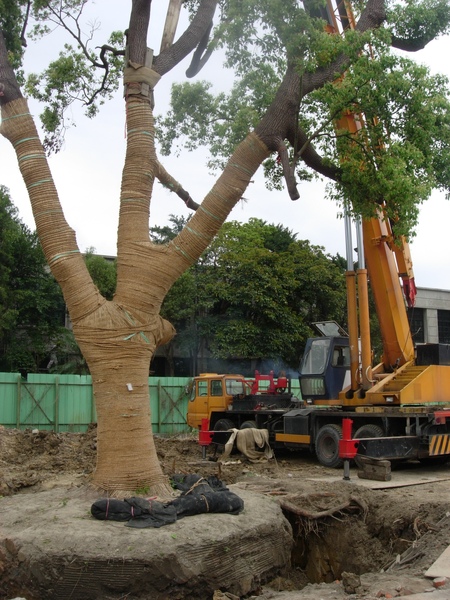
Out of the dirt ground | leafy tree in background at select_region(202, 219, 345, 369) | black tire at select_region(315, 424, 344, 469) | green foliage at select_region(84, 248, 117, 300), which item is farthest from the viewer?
leafy tree in background at select_region(202, 219, 345, 369)

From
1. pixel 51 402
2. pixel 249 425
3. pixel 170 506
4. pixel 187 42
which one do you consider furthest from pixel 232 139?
pixel 51 402

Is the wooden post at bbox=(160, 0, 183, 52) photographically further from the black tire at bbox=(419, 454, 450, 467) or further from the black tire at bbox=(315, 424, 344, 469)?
the black tire at bbox=(419, 454, 450, 467)

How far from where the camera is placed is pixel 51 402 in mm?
21859

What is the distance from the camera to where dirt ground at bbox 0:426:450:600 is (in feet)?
20.8

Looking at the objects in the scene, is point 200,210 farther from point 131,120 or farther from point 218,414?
point 218,414

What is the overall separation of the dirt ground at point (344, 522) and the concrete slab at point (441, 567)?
11 centimetres

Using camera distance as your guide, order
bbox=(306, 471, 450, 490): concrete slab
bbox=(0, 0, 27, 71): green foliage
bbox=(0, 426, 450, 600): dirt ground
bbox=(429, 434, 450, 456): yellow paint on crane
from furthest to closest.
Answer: bbox=(429, 434, 450, 456): yellow paint on crane < bbox=(306, 471, 450, 490): concrete slab < bbox=(0, 0, 27, 71): green foliage < bbox=(0, 426, 450, 600): dirt ground

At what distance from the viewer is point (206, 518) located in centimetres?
698

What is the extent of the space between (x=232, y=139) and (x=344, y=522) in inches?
247

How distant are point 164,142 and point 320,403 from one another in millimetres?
7073

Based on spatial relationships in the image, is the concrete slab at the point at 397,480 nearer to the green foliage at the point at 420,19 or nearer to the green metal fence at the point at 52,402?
the green foliage at the point at 420,19

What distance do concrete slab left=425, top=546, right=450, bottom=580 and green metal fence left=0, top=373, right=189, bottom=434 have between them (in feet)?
55.7

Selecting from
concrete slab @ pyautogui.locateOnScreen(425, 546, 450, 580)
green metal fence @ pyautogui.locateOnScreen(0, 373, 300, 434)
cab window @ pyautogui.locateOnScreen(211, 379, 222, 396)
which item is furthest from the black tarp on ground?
green metal fence @ pyautogui.locateOnScreen(0, 373, 300, 434)

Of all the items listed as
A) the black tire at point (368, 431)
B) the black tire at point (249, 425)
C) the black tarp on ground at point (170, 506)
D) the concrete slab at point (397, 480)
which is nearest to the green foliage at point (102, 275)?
the black tire at point (249, 425)
